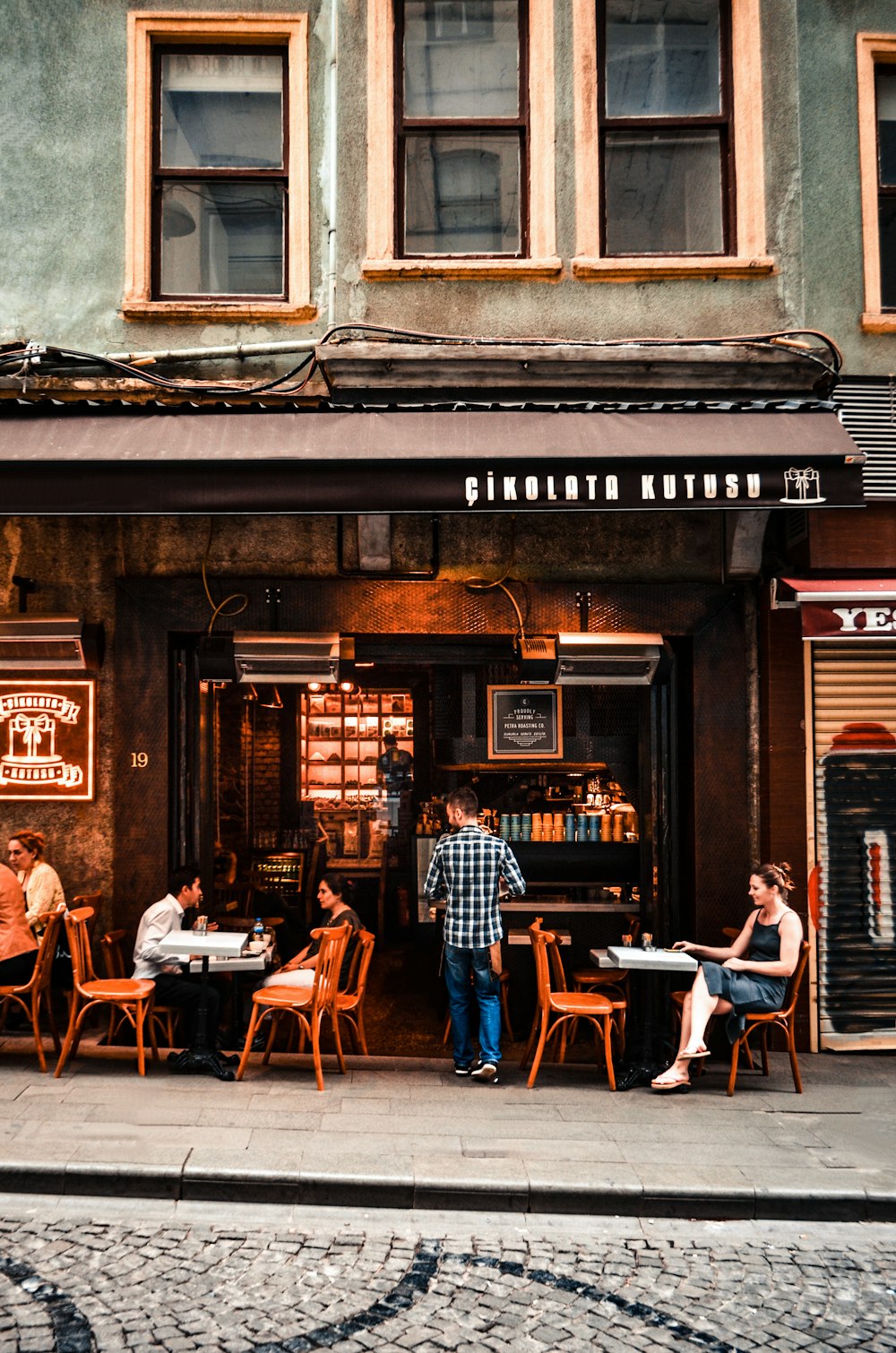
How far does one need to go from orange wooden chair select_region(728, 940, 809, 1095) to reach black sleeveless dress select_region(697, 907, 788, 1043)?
0.07 m

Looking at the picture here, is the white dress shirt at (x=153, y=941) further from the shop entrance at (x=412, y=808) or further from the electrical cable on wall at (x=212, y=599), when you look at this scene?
the electrical cable on wall at (x=212, y=599)

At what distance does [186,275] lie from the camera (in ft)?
30.5

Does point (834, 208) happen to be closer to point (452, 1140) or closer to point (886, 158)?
point (886, 158)

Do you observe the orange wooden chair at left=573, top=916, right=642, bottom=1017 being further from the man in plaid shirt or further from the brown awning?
the brown awning

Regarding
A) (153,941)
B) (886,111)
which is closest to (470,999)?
(153,941)

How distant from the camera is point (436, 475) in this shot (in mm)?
7504

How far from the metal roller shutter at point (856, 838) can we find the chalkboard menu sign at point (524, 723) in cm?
221

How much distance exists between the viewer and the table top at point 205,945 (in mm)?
7555

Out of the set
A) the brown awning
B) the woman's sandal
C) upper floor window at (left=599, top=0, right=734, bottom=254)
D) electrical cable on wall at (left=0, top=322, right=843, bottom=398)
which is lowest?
the woman's sandal

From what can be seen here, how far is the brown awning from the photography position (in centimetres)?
743

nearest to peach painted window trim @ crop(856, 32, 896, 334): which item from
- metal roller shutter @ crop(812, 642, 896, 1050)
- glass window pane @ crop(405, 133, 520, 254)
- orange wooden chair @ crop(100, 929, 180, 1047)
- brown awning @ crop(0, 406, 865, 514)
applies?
brown awning @ crop(0, 406, 865, 514)

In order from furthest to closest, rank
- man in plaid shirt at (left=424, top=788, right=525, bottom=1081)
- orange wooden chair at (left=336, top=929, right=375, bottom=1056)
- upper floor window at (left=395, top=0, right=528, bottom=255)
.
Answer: upper floor window at (left=395, top=0, right=528, bottom=255) → orange wooden chair at (left=336, top=929, right=375, bottom=1056) → man in plaid shirt at (left=424, top=788, right=525, bottom=1081)

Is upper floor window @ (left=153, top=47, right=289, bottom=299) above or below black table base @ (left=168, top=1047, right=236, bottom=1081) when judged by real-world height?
above

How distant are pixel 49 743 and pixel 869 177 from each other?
8.36 metres
